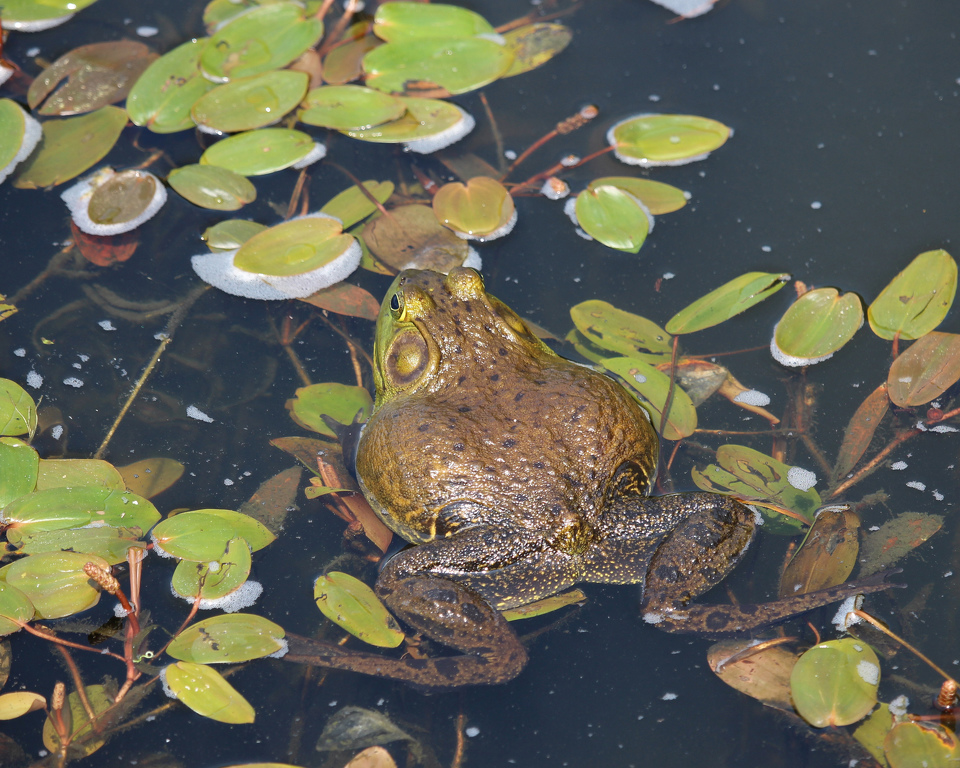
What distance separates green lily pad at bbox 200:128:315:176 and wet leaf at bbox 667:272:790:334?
177 centimetres

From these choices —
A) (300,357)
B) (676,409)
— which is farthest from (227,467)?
(676,409)

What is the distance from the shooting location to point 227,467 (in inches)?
102

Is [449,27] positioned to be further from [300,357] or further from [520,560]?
[520,560]

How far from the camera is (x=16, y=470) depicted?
2.43 metres

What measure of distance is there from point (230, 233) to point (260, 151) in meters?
0.44

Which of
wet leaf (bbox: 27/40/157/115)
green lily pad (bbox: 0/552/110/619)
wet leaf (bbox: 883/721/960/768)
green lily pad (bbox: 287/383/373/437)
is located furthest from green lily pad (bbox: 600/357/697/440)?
wet leaf (bbox: 27/40/157/115)

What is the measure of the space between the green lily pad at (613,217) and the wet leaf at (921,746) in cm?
187

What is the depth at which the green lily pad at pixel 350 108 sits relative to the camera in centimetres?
326

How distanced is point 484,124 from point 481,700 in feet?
8.02

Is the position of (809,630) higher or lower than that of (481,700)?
higher

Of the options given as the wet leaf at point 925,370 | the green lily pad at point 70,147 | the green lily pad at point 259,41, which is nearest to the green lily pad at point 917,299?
the wet leaf at point 925,370

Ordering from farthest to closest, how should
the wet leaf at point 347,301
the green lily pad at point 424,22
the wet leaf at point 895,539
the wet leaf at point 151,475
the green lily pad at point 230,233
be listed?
the green lily pad at point 424,22, the green lily pad at point 230,233, the wet leaf at point 347,301, the wet leaf at point 151,475, the wet leaf at point 895,539

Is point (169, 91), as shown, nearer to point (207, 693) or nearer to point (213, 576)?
point (213, 576)

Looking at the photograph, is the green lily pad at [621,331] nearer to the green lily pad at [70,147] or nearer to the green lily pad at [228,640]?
the green lily pad at [228,640]
